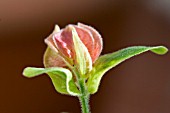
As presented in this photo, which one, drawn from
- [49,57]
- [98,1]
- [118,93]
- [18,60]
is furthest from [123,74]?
[49,57]

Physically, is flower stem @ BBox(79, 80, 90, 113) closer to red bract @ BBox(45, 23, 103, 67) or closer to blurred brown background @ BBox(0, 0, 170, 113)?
red bract @ BBox(45, 23, 103, 67)

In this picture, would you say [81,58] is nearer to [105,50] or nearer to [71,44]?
[71,44]

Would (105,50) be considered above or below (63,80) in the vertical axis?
above

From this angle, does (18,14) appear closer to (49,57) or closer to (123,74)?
(123,74)

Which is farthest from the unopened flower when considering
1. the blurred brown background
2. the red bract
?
the blurred brown background

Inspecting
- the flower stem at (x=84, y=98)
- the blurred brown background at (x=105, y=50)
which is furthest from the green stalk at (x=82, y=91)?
the blurred brown background at (x=105, y=50)

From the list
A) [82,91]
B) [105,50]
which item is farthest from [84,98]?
[105,50]
